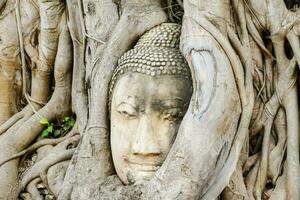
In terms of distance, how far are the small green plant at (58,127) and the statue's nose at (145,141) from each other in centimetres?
99

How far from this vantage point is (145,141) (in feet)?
10.1

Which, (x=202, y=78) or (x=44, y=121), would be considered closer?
(x=202, y=78)

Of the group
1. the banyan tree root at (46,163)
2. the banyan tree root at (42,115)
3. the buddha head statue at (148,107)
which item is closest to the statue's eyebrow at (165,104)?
the buddha head statue at (148,107)

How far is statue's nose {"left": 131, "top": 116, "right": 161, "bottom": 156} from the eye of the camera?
3074mm

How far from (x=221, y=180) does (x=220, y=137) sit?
192 millimetres

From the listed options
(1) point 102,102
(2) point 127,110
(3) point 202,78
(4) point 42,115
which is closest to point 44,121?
(4) point 42,115

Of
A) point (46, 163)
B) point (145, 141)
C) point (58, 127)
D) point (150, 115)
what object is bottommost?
point (46, 163)

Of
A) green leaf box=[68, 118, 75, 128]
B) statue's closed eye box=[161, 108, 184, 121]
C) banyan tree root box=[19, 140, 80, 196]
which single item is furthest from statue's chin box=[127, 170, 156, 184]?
A: green leaf box=[68, 118, 75, 128]

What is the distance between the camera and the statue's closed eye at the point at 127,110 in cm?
314

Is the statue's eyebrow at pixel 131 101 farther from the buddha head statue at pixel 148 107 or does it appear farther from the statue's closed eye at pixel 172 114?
the statue's closed eye at pixel 172 114

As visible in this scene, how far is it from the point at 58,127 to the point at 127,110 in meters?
1.00

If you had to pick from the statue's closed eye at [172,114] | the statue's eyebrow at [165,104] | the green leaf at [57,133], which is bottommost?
the green leaf at [57,133]

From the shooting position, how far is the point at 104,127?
3318 millimetres

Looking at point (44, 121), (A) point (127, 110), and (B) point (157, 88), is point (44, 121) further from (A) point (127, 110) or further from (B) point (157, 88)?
(B) point (157, 88)
